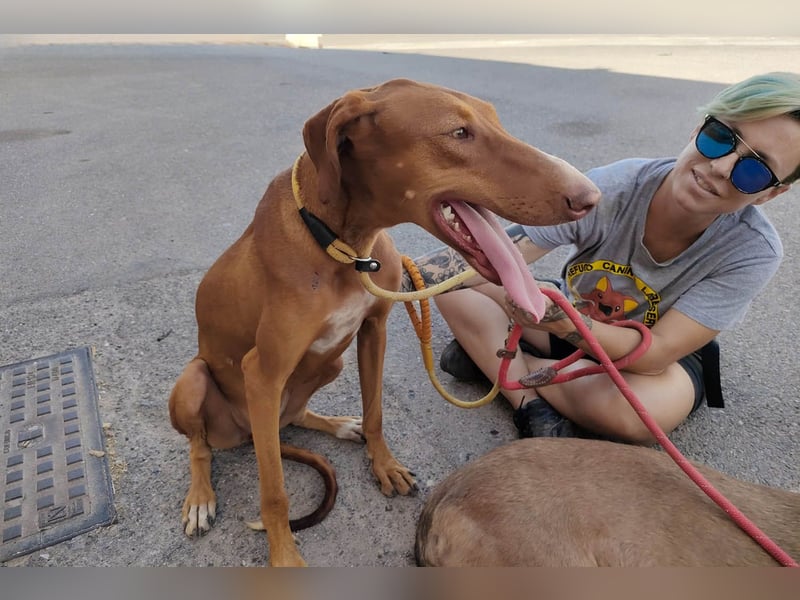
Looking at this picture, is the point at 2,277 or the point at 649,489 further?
the point at 2,277

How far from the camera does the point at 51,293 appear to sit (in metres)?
3.35

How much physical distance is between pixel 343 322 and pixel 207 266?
2.14 m

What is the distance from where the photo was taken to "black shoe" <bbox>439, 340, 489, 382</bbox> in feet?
9.50

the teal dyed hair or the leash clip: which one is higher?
the teal dyed hair

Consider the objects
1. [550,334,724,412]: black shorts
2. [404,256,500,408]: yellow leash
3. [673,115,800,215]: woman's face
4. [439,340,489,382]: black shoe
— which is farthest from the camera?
[439,340,489,382]: black shoe

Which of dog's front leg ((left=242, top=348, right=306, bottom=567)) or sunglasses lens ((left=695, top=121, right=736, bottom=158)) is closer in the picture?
dog's front leg ((left=242, top=348, right=306, bottom=567))

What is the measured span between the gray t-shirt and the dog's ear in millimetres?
1134

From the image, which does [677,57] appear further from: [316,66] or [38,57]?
[38,57]

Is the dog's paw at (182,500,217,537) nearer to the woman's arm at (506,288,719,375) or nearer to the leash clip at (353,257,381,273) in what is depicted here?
the leash clip at (353,257,381,273)

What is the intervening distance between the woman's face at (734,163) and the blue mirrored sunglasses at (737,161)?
0.01m

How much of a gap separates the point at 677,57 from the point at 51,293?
11.9 m

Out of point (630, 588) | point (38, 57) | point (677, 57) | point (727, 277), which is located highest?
point (630, 588)

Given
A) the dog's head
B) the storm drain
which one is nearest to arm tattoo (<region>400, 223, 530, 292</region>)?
the dog's head
